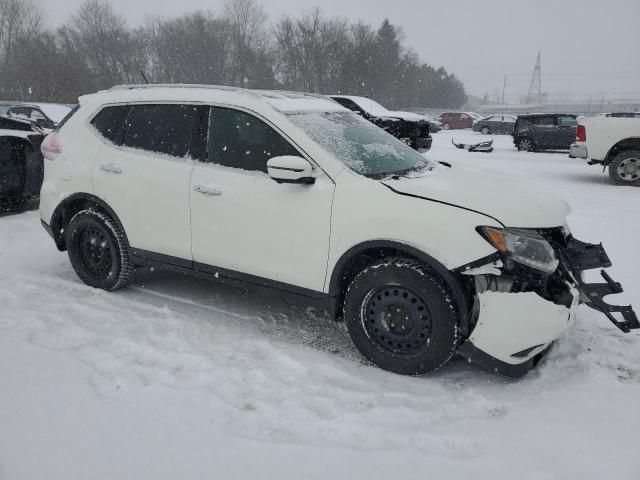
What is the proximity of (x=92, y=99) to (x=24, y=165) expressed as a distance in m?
3.42

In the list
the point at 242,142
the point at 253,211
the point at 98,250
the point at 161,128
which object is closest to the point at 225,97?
the point at 242,142

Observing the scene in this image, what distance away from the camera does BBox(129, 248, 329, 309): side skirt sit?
3.30 meters

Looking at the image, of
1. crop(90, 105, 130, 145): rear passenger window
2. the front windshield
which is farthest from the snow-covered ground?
crop(90, 105, 130, 145): rear passenger window

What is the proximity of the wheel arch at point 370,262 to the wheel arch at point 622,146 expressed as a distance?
8999 millimetres

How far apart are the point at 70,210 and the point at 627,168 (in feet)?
33.6

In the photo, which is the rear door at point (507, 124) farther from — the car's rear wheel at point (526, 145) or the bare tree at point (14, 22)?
the bare tree at point (14, 22)

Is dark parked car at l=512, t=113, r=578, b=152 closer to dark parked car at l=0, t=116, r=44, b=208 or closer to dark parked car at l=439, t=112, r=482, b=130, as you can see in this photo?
dark parked car at l=0, t=116, r=44, b=208

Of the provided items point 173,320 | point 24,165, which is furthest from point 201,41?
point 173,320

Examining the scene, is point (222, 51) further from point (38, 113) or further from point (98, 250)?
point (98, 250)

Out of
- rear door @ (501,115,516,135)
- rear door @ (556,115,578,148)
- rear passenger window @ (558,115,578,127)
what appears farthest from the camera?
rear door @ (501,115,516,135)

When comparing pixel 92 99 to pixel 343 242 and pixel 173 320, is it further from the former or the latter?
pixel 343 242

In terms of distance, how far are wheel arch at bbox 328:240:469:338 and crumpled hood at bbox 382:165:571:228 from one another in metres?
0.35

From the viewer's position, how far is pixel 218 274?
3693 millimetres

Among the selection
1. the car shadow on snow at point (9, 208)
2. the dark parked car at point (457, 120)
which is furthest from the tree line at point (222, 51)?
the car shadow on snow at point (9, 208)
